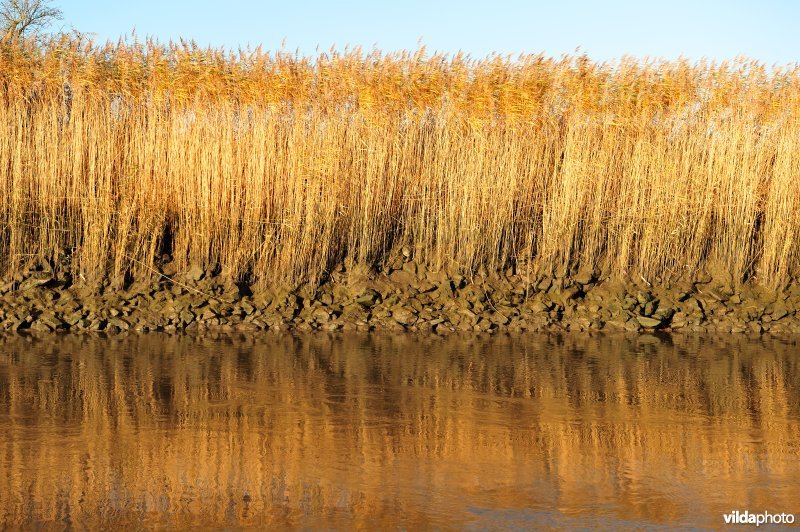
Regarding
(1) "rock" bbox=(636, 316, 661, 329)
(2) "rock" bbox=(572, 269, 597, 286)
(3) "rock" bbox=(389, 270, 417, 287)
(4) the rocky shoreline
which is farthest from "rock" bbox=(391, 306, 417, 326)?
(1) "rock" bbox=(636, 316, 661, 329)

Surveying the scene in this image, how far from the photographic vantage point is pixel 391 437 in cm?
444

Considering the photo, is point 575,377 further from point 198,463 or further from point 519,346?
point 198,463

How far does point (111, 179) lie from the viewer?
875 centimetres

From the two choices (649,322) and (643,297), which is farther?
(643,297)

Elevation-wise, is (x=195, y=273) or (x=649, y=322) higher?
(x=195, y=273)

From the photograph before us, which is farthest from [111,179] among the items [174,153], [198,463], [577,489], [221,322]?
[577,489]

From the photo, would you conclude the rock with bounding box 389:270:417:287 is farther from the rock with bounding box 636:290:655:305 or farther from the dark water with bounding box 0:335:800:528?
the rock with bounding box 636:290:655:305

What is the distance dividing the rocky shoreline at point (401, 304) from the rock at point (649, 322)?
1 centimetres

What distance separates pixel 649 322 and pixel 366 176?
2896mm

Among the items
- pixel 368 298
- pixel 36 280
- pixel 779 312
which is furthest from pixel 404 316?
pixel 779 312

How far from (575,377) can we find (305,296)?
3187 millimetres

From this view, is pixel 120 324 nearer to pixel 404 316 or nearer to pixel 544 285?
pixel 404 316

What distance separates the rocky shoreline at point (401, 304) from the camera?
319 inches

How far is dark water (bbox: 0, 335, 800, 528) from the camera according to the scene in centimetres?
344
